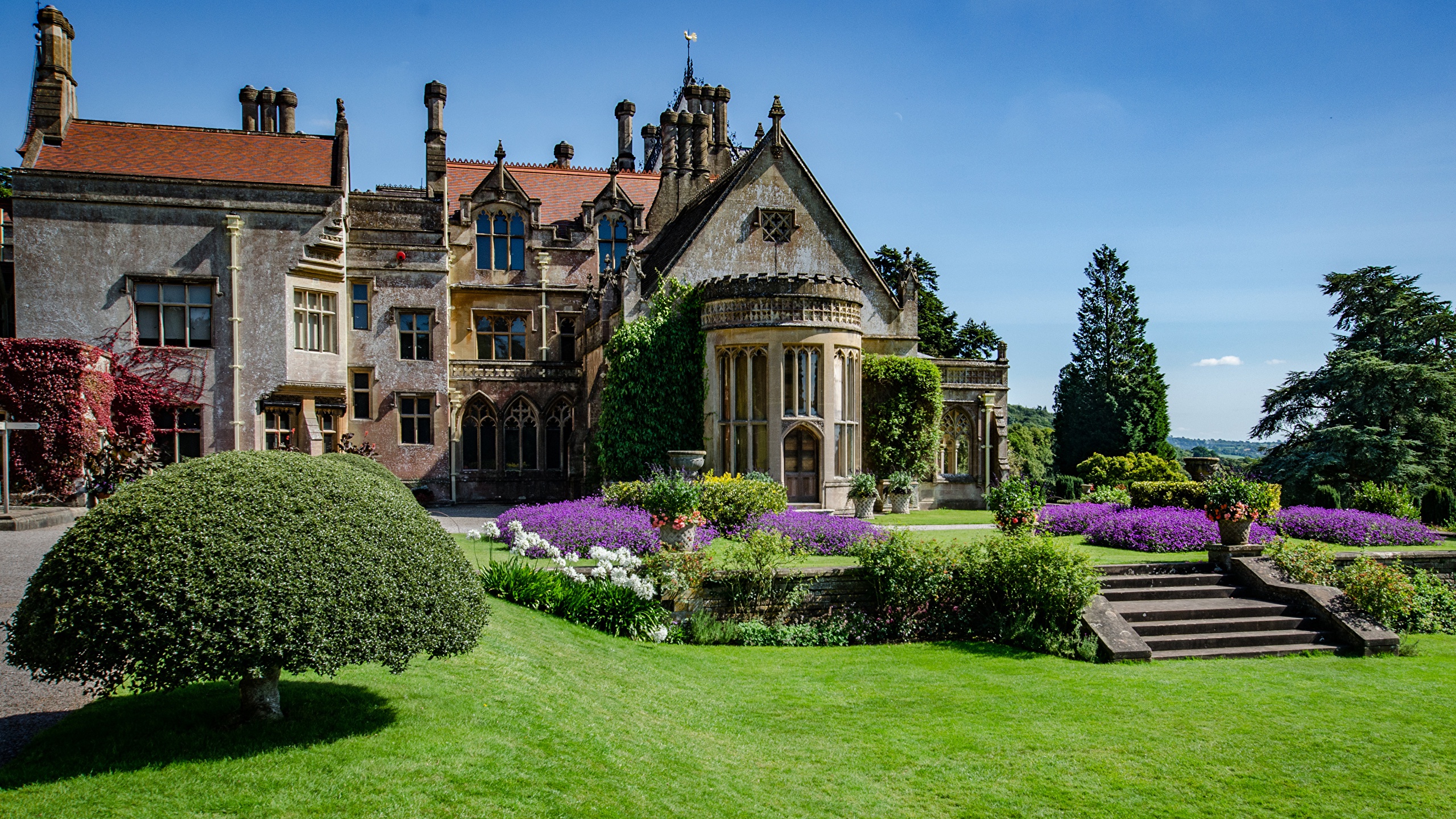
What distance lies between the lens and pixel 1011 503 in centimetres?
1582

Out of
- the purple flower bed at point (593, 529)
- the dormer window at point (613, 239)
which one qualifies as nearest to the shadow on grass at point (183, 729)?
the purple flower bed at point (593, 529)

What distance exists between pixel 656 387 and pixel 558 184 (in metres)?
15.6

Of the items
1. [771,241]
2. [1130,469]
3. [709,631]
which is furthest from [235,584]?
[1130,469]

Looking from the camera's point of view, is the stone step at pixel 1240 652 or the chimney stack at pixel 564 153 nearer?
the stone step at pixel 1240 652

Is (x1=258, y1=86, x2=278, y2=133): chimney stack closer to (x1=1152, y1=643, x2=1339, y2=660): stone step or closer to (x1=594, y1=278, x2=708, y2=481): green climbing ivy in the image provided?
(x1=594, y1=278, x2=708, y2=481): green climbing ivy

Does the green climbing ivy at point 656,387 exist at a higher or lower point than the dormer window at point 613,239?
lower

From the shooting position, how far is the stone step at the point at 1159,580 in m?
A: 15.0

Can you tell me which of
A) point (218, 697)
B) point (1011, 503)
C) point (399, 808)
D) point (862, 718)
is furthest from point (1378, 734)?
point (218, 697)

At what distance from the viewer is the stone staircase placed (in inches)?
531

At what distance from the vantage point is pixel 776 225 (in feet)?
85.5

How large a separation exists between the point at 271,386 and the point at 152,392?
2795 millimetres

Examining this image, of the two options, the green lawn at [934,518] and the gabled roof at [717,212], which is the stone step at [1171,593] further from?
the gabled roof at [717,212]

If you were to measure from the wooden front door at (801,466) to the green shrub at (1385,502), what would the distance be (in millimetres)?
13215

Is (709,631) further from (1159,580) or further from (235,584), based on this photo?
(235,584)
